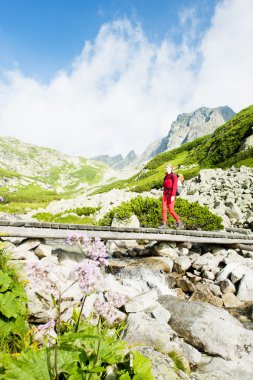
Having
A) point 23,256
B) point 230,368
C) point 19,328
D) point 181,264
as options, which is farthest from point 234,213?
point 19,328

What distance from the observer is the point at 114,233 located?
14.0m

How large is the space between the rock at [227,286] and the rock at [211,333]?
12.3ft

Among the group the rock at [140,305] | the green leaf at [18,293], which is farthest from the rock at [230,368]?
the green leaf at [18,293]

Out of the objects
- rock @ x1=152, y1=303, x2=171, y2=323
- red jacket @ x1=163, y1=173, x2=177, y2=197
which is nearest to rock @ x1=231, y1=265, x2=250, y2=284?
red jacket @ x1=163, y1=173, x2=177, y2=197

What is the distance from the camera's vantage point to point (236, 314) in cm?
1075

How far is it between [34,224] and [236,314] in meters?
8.53

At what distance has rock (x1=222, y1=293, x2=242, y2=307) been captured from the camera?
454 inches

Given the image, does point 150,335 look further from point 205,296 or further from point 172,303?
point 205,296

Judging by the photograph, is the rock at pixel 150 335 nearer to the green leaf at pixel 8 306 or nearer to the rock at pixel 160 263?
the green leaf at pixel 8 306

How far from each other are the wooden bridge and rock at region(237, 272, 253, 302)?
12.1 ft

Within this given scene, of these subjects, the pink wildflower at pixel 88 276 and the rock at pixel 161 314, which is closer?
the pink wildflower at pixel 88 276

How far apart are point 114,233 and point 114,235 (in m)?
0.16

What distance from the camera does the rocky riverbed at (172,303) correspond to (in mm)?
6457

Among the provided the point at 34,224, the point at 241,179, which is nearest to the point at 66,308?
the point at 34,224
